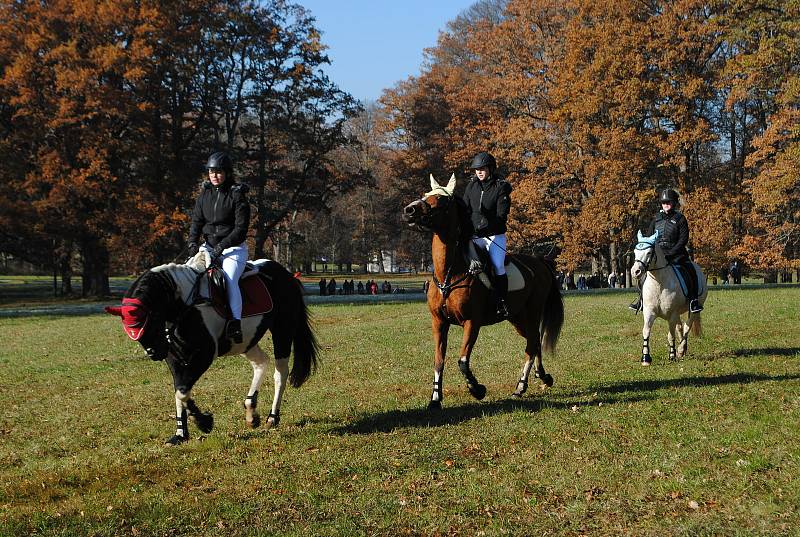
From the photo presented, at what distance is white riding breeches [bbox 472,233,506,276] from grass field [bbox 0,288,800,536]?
2.12 m

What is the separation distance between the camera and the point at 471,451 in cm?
846

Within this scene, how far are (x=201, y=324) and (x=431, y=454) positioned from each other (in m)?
3.41

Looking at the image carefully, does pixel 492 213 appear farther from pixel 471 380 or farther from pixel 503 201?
pixel 471 380

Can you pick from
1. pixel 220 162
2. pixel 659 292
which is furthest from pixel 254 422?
pixel 659 292

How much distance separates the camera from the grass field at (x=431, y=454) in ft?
20.9

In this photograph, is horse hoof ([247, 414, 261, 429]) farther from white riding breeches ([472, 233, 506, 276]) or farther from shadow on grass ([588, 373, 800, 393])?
shadow on grass ([588, 373, 800, 393])

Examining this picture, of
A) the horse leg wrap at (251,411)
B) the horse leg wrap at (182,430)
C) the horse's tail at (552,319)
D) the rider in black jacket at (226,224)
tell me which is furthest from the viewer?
the horse's tail at (552,319)

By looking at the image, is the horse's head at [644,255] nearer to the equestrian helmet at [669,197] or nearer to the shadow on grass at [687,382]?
the equestrian helmet at [669,197]

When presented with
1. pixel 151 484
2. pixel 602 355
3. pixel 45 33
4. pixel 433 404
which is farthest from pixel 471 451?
pixel 45 33

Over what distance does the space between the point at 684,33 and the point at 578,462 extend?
42602 mm

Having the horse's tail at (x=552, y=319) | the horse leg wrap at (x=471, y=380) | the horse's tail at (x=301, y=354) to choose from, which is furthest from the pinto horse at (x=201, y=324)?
the horse's tail at (x=552, y=319)

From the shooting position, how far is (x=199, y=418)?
31.2 feet

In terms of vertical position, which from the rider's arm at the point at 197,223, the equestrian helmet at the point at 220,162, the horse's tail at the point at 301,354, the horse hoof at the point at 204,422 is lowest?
the horse hoof at the point at 204,422

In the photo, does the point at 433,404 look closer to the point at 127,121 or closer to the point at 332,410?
the point at 332,410
